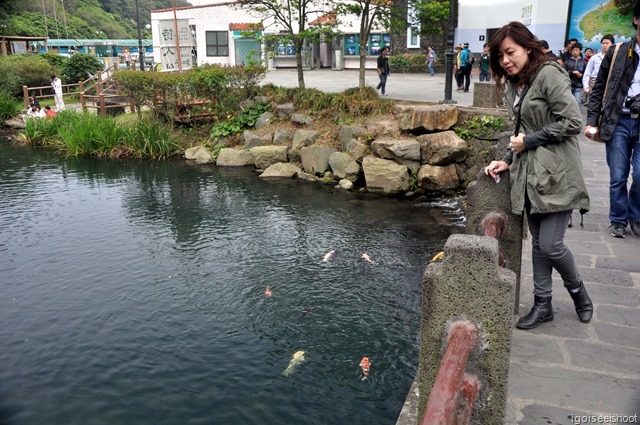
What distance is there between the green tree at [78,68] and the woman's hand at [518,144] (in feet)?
106

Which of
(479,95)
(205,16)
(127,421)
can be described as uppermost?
(205,16)

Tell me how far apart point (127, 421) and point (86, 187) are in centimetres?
950

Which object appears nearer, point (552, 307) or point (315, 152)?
point (552, 307)

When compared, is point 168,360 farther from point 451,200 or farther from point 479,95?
point 479,95

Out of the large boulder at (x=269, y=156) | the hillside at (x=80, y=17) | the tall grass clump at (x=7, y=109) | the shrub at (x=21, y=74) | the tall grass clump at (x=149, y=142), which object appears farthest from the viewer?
the hillside at (x=80, y=17)

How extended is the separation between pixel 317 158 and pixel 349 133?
37.9 inches

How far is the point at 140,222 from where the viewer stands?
10.7 m

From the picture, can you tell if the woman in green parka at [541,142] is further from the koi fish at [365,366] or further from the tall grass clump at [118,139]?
the tall grass clump at [118,139]

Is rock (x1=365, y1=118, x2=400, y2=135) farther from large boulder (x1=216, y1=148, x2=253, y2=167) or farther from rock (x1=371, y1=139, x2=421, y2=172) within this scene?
large boulder (x1=216, y1=148, x2=253, y2=167)

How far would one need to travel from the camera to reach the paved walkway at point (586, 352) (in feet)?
10.2

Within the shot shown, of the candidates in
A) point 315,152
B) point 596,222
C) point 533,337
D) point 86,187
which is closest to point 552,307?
point 533,337

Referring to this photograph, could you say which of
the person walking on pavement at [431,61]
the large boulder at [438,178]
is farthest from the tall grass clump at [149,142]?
the person walking on pavement at [431,61]

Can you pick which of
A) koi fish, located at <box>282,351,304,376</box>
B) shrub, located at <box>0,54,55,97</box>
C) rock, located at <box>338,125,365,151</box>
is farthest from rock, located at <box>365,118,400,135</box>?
shrub, located at <box>0,54,55,97</box>

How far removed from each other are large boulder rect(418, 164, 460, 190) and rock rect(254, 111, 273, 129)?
548 centimetres
